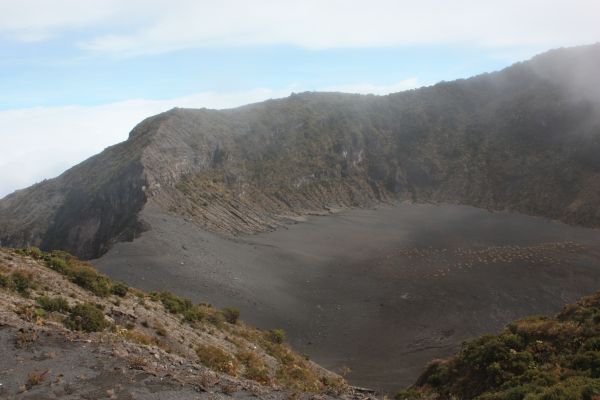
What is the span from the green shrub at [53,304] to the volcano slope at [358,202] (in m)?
23.1

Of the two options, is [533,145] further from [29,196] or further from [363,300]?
[29,196]

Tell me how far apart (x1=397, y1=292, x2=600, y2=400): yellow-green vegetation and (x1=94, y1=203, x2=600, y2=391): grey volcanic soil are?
9.72 m

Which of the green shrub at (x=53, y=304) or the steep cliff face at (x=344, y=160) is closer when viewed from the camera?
the green shrub at (x=53, y=304)

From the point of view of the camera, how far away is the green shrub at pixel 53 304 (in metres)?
17.6

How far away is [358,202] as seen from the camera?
10219 centimetres

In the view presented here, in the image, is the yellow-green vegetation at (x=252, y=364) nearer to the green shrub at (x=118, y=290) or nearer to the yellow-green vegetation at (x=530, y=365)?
the green shrub at (x=118, y=290)

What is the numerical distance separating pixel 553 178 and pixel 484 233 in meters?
27.1

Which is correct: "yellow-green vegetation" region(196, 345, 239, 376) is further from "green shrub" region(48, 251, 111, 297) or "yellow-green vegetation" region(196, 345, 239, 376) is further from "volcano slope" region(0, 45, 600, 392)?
"volcano slope" region(0, 45, 600, 392)

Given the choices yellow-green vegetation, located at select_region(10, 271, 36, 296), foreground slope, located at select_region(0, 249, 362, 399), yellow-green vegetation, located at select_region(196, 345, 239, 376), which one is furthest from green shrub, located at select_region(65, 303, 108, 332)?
yellow-green vegetation, located at select_region(196, 345, 239, 376)

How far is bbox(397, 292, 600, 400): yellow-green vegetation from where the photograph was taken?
15.3m

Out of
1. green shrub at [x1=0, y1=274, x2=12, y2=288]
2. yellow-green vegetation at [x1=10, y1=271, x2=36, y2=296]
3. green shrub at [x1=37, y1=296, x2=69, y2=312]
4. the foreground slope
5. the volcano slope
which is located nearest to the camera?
the foreground slope

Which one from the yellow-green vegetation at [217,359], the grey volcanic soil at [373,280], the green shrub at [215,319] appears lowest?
the grey volcanic soil at [373,280]

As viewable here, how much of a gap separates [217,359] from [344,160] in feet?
305

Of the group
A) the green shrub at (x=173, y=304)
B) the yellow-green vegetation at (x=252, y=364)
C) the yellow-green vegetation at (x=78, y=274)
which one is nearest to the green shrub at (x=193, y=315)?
the green shrub at (x=173, y=304)
